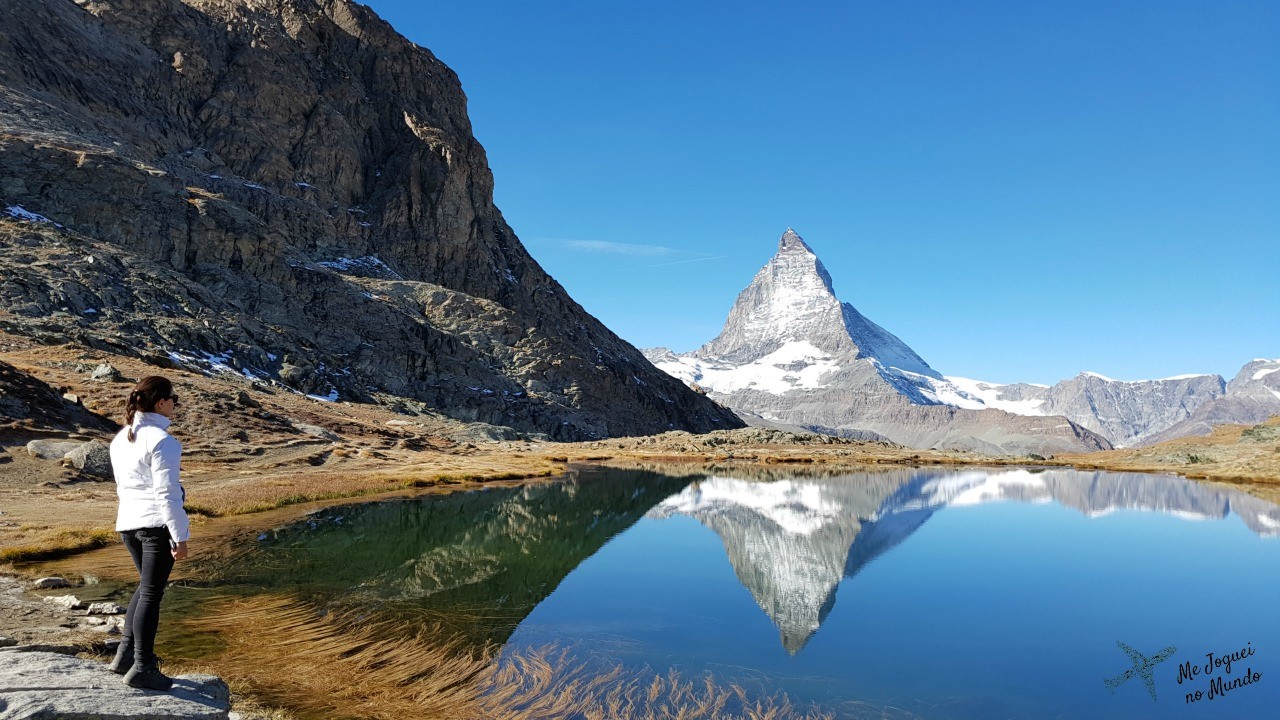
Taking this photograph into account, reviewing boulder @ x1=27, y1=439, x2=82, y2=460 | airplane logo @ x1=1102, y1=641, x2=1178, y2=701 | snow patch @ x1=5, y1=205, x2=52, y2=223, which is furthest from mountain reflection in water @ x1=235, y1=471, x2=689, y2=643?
snow patch @ x1=5, y1=205, x2=52, y2=223

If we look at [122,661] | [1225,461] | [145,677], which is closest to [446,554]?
[122,661]

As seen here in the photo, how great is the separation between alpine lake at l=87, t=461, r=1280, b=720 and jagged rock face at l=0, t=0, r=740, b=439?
63668mm

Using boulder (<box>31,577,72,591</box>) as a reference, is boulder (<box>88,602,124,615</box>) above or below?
above

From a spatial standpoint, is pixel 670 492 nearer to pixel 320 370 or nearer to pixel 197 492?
pixel 197 492

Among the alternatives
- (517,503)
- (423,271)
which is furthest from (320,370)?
(517,503)

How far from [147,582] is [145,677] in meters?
1.09

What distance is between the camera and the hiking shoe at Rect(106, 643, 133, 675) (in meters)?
8.88

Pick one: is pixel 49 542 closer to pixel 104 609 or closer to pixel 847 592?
pixel 104 609

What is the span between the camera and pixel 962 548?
1325 inches

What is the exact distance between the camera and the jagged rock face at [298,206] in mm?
100250

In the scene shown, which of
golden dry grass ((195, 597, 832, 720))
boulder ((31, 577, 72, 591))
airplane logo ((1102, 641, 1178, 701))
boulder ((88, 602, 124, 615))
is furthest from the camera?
boulder ((31, 577, 72, 591))

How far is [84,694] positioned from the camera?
795 centimetres

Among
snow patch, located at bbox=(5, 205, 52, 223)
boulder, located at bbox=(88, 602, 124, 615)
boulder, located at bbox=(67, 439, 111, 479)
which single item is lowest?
boulder, located at bbox=(88, 602, 124, 615)

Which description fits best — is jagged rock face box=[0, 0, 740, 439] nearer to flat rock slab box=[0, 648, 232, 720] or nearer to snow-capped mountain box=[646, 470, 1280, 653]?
snow-capped mountain box=[646, 470, 1280, 653]
